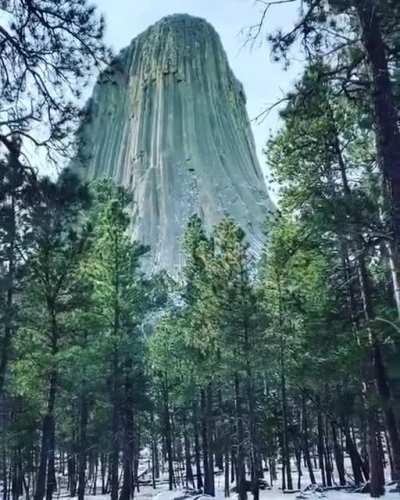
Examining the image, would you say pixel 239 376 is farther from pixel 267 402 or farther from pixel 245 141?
pixel 245 141

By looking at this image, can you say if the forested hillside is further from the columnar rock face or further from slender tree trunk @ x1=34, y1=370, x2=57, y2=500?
the columnar rock face

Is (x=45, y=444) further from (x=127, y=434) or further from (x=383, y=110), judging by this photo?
(x=383, y=110)

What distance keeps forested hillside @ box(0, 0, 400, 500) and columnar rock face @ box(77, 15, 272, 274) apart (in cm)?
4194

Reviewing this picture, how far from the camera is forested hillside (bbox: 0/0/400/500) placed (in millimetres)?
6609

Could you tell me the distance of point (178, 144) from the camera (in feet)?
357

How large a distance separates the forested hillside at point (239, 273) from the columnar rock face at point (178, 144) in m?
41.9

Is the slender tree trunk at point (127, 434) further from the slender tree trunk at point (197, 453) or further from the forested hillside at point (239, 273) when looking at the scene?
the slender tree trunk at point (197, 453)

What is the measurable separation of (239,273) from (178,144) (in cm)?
9213

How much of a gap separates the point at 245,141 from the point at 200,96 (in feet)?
57.2

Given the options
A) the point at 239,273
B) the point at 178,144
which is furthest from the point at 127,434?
the point at 178,144

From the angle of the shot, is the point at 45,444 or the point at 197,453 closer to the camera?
the point at 45,444

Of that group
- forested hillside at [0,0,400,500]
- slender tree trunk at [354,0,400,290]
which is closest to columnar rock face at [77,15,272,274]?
forested hillside at [0,0,400,500]

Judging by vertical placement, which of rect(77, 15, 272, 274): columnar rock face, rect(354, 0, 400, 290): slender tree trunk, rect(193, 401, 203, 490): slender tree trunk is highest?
rect(77, 15, 272, 274): columnar rock face

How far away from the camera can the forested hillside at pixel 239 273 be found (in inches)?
260
